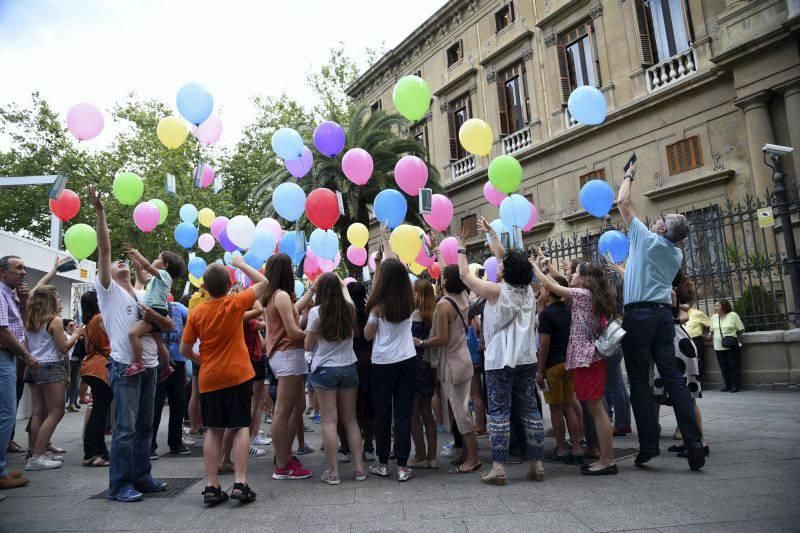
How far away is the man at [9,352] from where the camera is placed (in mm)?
4449

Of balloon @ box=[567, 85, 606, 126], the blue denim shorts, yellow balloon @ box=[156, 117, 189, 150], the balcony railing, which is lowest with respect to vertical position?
the blue denim shorts

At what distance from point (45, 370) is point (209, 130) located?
15.9 feet

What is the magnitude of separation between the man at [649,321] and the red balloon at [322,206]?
431 centimetres

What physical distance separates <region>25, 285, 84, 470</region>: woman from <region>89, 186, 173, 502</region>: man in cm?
160

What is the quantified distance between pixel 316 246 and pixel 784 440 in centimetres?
667

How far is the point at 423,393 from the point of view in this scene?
5012mm

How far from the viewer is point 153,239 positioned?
77.0ft

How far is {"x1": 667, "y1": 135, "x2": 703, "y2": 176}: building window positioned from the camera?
43.7 feet

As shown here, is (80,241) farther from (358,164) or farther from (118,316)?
(358,164)

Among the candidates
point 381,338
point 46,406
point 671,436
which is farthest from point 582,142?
point 46,406

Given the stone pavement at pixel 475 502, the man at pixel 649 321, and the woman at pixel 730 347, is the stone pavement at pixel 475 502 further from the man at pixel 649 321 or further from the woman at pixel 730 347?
the woman at pixel 730 347

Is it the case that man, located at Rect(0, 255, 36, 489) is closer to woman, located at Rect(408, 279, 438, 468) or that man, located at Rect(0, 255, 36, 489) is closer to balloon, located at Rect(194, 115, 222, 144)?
woman, located at Rect(408, 279, 438, 468)

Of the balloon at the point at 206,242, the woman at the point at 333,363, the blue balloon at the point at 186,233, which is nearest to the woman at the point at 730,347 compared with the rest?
the woman at the point at 333,363

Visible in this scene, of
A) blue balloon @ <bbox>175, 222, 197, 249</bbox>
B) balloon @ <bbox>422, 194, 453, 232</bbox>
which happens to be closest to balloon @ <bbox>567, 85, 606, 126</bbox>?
balloon @ <bbox>422, 194, 453, 232</bbox>
